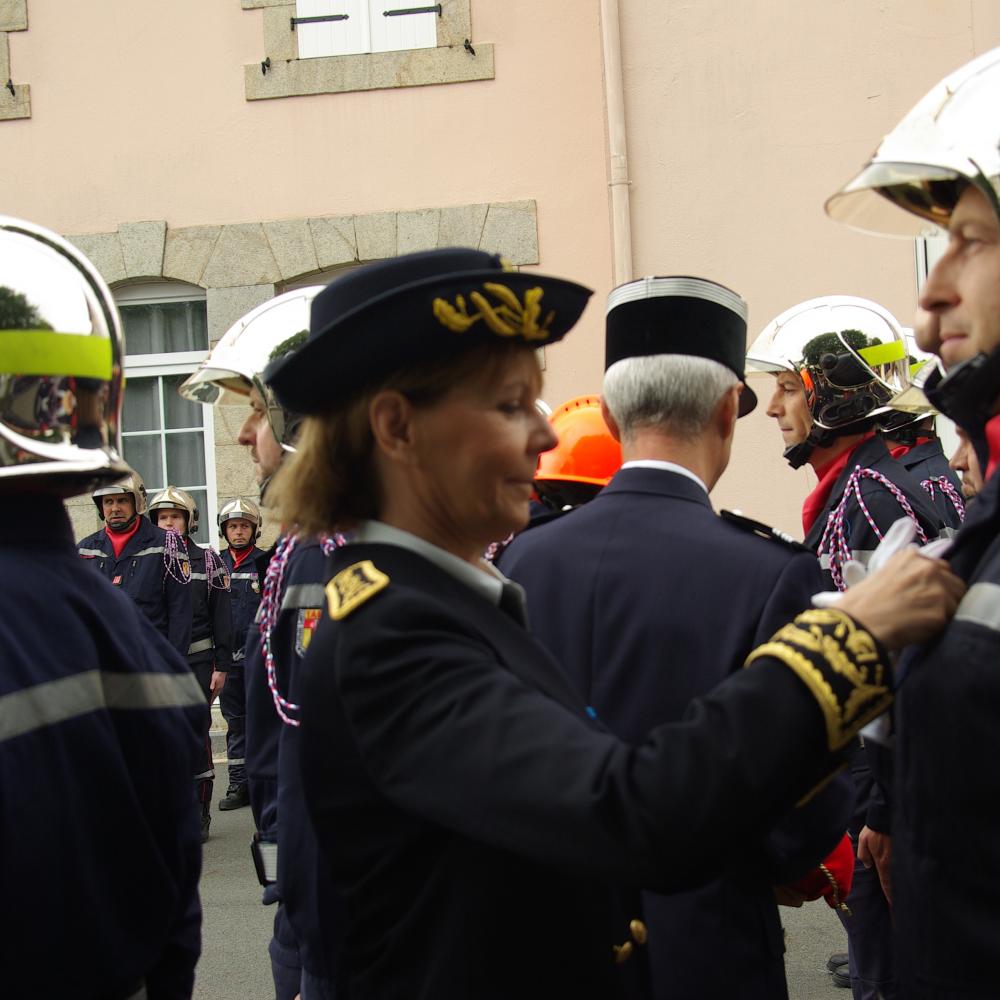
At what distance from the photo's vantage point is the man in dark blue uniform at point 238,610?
377 inches

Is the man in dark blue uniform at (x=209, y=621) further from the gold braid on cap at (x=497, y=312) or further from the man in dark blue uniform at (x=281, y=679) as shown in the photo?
the gold braid on cap at (x=497, y=312)

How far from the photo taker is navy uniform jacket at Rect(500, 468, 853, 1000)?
7.95ft

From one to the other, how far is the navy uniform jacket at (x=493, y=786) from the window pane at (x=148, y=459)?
36.1 ft

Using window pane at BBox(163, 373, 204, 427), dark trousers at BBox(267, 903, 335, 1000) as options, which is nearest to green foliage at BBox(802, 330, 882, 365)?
dark trousers at BBox(267, 903, 335, 1000)

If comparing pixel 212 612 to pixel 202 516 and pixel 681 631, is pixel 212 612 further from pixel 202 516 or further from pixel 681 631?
pixel 681 631

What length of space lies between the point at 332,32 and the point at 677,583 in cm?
983

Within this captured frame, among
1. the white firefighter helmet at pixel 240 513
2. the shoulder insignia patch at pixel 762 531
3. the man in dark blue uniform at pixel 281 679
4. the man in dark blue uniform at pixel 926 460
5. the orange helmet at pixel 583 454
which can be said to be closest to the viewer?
the shoulder insignia patch at pixel 762 531

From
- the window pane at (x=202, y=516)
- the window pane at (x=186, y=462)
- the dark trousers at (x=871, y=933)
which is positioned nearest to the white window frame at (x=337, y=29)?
Answer: the window pane at (x=186, y=462)

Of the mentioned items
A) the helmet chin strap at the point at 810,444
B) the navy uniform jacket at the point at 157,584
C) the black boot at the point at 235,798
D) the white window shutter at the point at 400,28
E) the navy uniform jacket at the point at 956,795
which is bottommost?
the black boot at the point at 235,798

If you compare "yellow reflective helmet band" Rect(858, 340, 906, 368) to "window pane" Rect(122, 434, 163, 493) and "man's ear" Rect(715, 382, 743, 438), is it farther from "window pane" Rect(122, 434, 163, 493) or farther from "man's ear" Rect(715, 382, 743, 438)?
"window pane" Rect(122, 434, 163, 493)

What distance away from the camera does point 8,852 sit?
199cm

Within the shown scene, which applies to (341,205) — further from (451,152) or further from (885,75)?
(885,75)

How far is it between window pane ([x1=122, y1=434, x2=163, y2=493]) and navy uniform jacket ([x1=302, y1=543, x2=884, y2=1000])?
11.0 m

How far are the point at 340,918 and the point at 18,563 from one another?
0.78 metres
